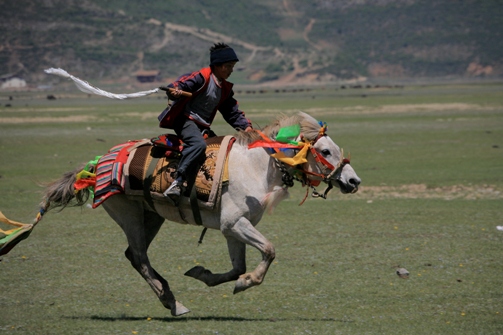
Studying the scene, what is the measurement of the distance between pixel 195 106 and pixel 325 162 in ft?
5.23

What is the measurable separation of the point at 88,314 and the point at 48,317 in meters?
0.44

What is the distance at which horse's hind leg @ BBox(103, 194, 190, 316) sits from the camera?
9070 mm

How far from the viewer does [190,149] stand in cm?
861

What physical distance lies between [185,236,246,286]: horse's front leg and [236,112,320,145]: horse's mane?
3.79ft

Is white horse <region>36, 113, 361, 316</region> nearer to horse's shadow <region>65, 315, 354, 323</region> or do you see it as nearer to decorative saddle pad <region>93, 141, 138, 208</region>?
horse's shadow <region>65, 315, 354, 323</region>

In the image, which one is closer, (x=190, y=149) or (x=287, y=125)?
(x=190, y=149)

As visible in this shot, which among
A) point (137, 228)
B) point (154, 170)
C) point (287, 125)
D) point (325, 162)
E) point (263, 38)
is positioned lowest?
point (263, 38)

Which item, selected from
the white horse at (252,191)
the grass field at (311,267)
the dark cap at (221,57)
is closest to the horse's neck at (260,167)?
the white horse at (252,191)

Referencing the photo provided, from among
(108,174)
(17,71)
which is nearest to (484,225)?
(108,174)

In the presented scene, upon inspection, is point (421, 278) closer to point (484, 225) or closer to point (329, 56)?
point (484, 225)

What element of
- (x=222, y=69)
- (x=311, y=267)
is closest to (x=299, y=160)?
(x=222, y=69)

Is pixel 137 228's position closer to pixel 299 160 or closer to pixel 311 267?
pixel 299 160

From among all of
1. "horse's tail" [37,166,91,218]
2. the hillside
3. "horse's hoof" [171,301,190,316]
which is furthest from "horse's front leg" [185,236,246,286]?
the hillside

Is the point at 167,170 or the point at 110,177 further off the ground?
the point at 167,170
